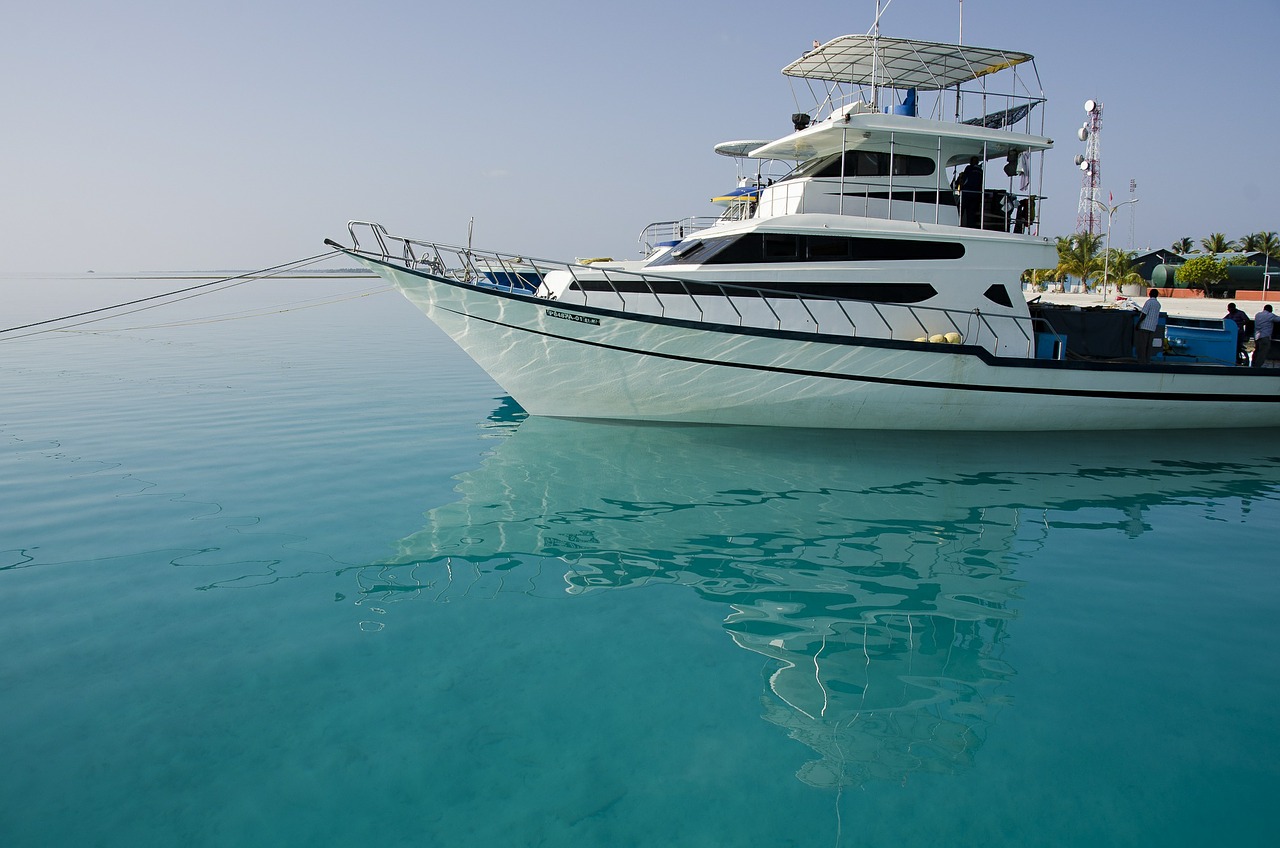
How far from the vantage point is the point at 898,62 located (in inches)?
466

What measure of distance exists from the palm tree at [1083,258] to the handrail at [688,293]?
1994 inches

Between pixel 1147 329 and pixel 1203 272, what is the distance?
135ft

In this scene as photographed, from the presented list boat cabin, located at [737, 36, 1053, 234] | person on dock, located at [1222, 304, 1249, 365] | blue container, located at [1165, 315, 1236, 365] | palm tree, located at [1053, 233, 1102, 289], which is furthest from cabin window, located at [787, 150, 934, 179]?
palm tree, located at [1053, 233, 1102, 289]

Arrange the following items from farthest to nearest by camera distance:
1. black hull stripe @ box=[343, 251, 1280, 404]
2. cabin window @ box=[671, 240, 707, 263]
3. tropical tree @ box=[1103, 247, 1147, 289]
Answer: tropical tree @ box=[1103, 247, 1147, 289], cabin window @ box=[671, 240, 707, 263], black hull stripe @ box=[343, 251, 1280, 404]

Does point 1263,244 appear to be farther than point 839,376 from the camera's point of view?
Yes

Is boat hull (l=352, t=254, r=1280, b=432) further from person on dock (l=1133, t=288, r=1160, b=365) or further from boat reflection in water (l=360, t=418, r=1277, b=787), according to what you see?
person on dock (l=1133, t=288, r=1160, b=365)

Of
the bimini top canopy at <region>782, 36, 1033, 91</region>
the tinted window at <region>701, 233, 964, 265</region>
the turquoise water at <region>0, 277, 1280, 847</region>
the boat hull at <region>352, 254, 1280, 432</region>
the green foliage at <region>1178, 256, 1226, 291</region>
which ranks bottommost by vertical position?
the turquoise water at <region>0, 277, 1280, 847</region>

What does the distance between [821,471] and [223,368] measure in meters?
15.2

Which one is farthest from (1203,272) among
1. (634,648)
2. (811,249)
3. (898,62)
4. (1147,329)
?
(634,648)

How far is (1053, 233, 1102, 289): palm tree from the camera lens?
2149 inches

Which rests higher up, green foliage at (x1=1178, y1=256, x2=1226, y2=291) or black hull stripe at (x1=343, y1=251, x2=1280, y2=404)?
green foliage at (x1=1178, y1=256, x2=1226, y2=291)

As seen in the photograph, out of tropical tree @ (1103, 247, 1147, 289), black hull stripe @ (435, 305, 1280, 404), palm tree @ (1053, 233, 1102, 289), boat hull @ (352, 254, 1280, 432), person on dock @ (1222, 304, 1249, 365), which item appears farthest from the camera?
palm tree @ (1053, 233, 1102, 289)

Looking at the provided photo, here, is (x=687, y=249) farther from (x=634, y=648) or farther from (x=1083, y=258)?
(x=1083, y=258)

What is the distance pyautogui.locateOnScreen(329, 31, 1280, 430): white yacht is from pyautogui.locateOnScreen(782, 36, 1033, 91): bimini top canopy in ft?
0.17
